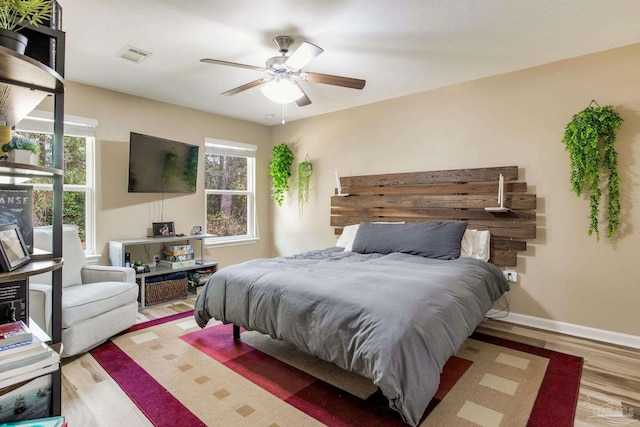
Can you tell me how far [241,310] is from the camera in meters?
2.48

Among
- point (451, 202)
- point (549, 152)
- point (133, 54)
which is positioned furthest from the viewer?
point (451, 202)

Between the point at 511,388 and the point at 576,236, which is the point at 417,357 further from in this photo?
the point at 576,236

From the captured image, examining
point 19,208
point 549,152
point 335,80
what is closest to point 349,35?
point 335,80

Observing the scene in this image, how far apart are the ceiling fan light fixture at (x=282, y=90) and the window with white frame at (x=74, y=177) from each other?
7.45 ft

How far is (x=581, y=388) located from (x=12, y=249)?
302cm

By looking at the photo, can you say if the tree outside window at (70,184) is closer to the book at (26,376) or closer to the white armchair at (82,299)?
the white armchair at (82,299)

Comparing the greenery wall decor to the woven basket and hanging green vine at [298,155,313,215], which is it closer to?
the woven basket

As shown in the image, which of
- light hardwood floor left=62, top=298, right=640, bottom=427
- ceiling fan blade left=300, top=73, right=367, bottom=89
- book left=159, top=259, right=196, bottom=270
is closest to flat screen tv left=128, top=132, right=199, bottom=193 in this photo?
book left=159, top=259, right=196, bottom=270

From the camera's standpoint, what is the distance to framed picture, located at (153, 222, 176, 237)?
416 cm

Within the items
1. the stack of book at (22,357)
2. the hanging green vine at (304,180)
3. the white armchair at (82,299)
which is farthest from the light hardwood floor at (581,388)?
the hanging green vine at (304,180)

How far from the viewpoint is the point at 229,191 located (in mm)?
5168

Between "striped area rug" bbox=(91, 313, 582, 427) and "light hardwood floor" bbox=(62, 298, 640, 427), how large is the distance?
0.22 feet

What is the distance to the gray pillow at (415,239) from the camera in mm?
3211

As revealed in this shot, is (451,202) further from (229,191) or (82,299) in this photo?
(82,299)
